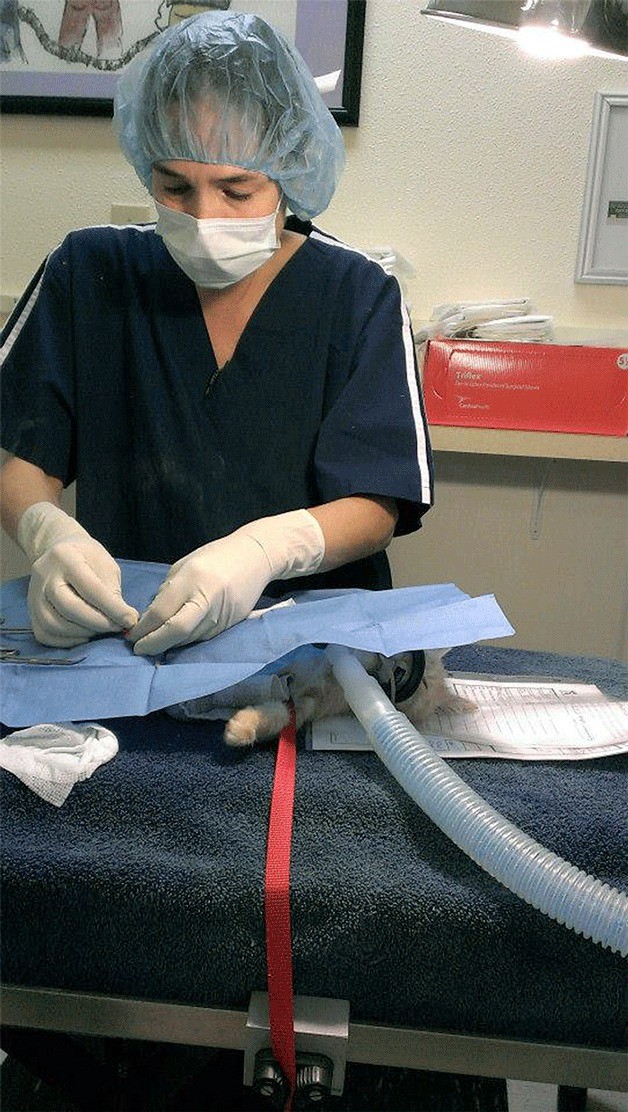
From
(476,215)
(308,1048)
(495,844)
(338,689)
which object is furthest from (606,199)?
(308,1048)

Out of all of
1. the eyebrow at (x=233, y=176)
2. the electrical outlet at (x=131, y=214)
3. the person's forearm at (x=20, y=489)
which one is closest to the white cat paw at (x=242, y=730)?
the person's forearm at (x=20, y=489)

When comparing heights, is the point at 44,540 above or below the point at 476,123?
below

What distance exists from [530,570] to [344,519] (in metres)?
0.30

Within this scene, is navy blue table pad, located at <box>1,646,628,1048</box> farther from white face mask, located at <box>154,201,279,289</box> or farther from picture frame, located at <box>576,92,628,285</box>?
picture frame, located at <box>576,92,628,285</box>

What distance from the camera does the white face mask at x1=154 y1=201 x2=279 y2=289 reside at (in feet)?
2.71

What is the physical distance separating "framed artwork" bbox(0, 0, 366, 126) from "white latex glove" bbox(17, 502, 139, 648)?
20.2 inches

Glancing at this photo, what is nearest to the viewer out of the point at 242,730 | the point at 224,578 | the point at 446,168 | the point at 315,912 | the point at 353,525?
the point at 315,912

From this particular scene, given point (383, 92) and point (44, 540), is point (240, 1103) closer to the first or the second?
point (44, 540)

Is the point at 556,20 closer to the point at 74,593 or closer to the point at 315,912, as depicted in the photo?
the point at 74,593

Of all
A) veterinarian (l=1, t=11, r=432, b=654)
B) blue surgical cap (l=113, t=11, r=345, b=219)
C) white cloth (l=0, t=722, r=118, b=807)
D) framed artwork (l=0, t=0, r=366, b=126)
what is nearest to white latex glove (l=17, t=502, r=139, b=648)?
veterinarian (l=1, t=11, r=432, b=654)

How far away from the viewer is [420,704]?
0.68 m

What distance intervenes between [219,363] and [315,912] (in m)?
0.58

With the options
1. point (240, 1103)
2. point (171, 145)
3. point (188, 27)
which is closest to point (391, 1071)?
point (240, 1103)

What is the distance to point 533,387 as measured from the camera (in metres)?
1.09
